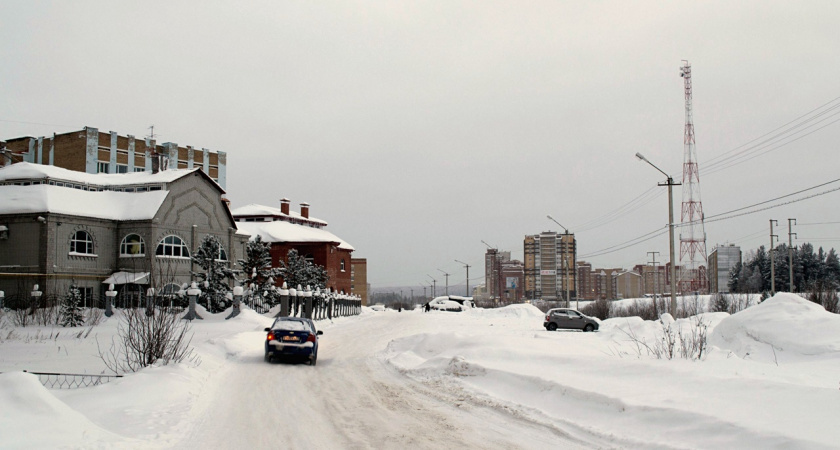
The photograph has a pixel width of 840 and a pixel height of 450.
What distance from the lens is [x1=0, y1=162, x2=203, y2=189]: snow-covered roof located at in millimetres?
45250

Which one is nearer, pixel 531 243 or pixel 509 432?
pixel 509 432

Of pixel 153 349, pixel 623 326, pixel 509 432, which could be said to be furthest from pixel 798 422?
pixel 623 326

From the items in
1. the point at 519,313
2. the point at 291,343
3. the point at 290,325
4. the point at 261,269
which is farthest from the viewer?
the point at 519,313

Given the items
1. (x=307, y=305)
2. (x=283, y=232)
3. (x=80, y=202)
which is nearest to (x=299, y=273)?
(x=307, y=305)

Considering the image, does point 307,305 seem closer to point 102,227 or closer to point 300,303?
point 300,303

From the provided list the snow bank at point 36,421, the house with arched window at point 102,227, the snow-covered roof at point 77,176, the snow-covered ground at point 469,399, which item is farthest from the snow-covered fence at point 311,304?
the snow bank at point 36,421

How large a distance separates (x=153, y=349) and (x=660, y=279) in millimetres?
174332

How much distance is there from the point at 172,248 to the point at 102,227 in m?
4.89

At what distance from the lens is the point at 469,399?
1324 centimetres

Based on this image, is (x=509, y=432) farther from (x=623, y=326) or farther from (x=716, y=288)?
(x=716, y=288)

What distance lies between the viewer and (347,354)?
2419cm

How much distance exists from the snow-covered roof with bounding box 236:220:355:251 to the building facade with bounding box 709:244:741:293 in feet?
254

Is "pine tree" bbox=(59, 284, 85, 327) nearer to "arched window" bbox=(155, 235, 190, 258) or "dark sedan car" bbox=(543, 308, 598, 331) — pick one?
"arched window" bbox=(155, 235, 190, 258)

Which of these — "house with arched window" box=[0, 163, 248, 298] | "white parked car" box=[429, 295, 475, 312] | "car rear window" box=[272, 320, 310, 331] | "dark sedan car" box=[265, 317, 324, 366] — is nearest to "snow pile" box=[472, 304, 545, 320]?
"white parked car" box=[429, 295, 475, 312]
